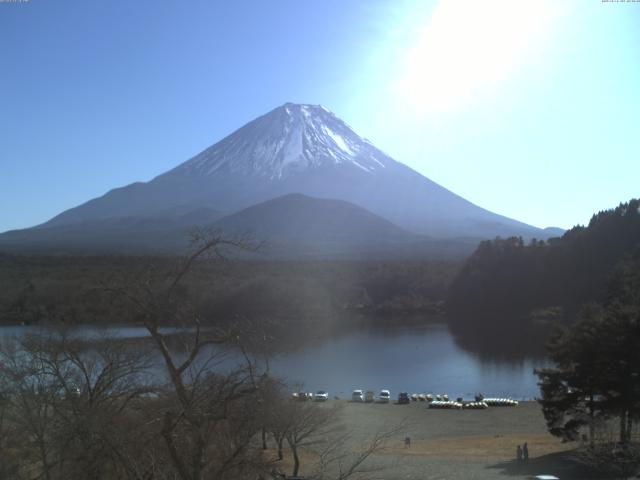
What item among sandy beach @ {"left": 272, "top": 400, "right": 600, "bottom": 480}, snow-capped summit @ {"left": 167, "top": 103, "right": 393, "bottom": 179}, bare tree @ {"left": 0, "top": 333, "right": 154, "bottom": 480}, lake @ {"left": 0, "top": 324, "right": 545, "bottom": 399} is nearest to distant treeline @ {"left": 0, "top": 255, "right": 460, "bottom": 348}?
lake @ {"left": 0, "top": 324, "right": 545, "bottom": 399}

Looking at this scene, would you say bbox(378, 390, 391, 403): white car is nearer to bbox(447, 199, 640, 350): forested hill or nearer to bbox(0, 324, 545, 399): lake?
bbox(0, 324, 545, 399): lake

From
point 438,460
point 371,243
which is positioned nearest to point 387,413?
point 438,460

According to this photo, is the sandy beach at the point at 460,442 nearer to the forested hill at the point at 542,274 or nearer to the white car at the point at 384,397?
the white car at the point at 384,397

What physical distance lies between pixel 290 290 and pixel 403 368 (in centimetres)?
1474

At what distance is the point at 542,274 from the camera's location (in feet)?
120

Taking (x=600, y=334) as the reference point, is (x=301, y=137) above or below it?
above

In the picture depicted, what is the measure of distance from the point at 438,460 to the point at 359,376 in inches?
426

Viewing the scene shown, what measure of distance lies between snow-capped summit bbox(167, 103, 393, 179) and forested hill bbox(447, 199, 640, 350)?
4738 centimetres

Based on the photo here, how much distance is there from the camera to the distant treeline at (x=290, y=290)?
83.9ft

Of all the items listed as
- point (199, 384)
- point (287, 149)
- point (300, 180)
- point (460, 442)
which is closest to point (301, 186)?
point (300, 180)

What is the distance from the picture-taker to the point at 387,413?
1470cm

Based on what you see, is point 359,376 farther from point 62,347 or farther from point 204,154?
point 204,154

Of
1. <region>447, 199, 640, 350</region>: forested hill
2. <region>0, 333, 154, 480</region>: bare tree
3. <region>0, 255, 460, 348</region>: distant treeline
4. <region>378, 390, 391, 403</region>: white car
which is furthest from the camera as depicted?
<region>447, 199, 640, 350</region>: forested hill

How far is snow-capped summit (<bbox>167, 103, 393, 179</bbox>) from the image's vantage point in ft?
277
